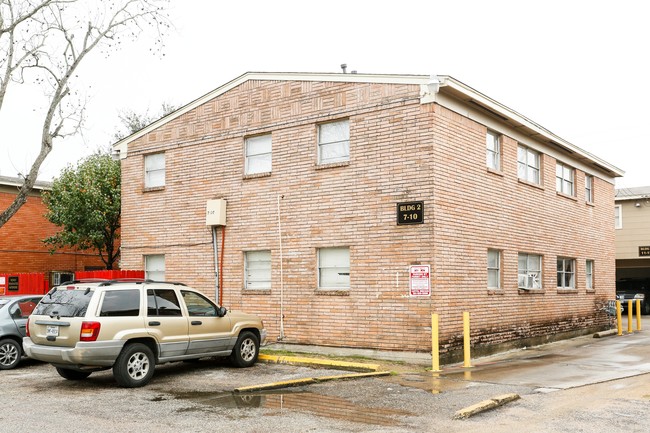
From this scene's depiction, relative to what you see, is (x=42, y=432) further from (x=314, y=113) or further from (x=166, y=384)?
(x=314, y=113)

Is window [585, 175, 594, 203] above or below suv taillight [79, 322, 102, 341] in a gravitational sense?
above

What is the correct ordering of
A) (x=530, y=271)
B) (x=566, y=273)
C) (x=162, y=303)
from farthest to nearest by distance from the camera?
1. (x=566, y=273)
2. (x=530, y=271)
3. (x=162, y=303)

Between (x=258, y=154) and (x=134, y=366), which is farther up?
(x=258, y=154)

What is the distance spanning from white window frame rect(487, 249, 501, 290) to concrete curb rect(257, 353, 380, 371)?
4.87 meters

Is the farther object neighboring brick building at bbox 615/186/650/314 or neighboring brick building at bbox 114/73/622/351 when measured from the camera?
neighboring brick building at bbox 615/186/650/314

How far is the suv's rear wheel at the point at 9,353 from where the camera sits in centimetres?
1348

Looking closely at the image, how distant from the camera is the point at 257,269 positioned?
1695 cm

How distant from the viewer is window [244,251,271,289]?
54.9 feet

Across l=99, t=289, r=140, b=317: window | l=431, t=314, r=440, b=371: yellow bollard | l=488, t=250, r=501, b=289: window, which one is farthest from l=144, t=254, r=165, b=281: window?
l=488, t=250, r=501, b=289: window

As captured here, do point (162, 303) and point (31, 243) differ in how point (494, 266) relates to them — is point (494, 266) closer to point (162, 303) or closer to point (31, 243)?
point (162, 303)

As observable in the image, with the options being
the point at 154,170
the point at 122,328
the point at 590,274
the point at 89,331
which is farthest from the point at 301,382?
the point at 590,274

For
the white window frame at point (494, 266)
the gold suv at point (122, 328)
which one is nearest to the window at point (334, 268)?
the gold suv at point (122, 328)

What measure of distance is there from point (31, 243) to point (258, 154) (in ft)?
50.2

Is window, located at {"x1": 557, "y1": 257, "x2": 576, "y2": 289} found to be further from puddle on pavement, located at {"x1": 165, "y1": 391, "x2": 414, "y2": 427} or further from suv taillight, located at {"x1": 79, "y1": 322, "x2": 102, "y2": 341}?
suv taillight, located at {"x1": 79, "y1": 322, "x2": 102, "y2": 341}
